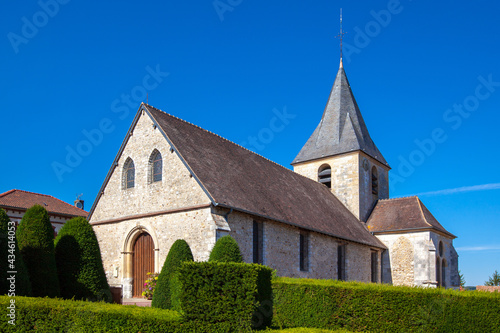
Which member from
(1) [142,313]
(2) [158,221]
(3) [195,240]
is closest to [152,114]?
(2) [158,221]

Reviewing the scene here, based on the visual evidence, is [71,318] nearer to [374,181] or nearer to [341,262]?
[341,262]

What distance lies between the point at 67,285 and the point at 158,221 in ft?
13.5

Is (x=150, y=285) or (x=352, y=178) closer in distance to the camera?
(x=150, y=285)

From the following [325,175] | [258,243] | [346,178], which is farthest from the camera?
[325,175]

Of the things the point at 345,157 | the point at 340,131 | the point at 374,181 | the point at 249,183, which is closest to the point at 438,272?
the point at 374,181

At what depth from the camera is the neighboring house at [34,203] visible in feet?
94.5

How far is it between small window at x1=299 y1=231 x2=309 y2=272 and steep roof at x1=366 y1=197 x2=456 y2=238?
9.30 metres

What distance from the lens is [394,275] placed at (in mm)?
27109

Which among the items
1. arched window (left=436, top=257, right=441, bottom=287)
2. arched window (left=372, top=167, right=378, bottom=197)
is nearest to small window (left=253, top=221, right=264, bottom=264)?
arched window (left=436, top=257, right=441, bottom=287)

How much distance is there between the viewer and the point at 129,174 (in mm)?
18516

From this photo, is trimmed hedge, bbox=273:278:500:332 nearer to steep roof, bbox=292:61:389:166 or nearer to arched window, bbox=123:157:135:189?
arched window, bbox=123:157:135:189

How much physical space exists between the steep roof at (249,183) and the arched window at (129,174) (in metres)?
2.17

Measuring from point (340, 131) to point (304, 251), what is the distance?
12618 millimetres

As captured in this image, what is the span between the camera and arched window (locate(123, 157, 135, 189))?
18312mm
